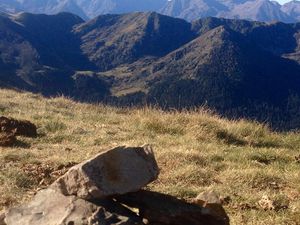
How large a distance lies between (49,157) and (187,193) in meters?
3.02

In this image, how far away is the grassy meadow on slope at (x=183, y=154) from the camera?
7.57 m

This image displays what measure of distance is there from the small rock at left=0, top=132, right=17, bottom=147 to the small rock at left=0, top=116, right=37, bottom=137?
558 millimetres

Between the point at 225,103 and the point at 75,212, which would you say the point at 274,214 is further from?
the point at 225,103

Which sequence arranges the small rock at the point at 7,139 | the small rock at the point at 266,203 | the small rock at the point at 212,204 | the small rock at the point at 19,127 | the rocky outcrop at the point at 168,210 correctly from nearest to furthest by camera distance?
the rocky outcrop at the point at 168,210 < the small rock at the point at 212,204 < the small rock at the point at 266,203 < the small rock at the point at 7,139 < the small rock at the point at 19,127

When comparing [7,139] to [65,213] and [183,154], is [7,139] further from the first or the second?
[65,213]

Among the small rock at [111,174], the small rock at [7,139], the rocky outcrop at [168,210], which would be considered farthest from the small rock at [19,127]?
the rocky outcrop at [168,210]

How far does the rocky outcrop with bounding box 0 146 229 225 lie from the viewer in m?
5.03

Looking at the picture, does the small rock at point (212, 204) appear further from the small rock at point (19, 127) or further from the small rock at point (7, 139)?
Result: the small rock at point (19, 127)

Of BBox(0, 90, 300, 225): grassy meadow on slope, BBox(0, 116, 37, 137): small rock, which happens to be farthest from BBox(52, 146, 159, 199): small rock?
BBox(0, 116, 37, 137): small rock

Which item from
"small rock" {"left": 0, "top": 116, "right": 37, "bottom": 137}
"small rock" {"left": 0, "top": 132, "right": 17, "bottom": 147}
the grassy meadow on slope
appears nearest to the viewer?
the grassy meadow on slope

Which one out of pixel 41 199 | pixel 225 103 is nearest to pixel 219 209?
pixel 41 199

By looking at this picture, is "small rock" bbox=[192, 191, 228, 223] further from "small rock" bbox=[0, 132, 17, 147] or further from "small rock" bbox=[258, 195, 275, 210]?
"small rock" bbox=[0, 132, 17, 147]

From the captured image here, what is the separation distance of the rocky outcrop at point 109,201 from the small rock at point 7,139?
202 inches

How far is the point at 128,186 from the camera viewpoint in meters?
5.28
